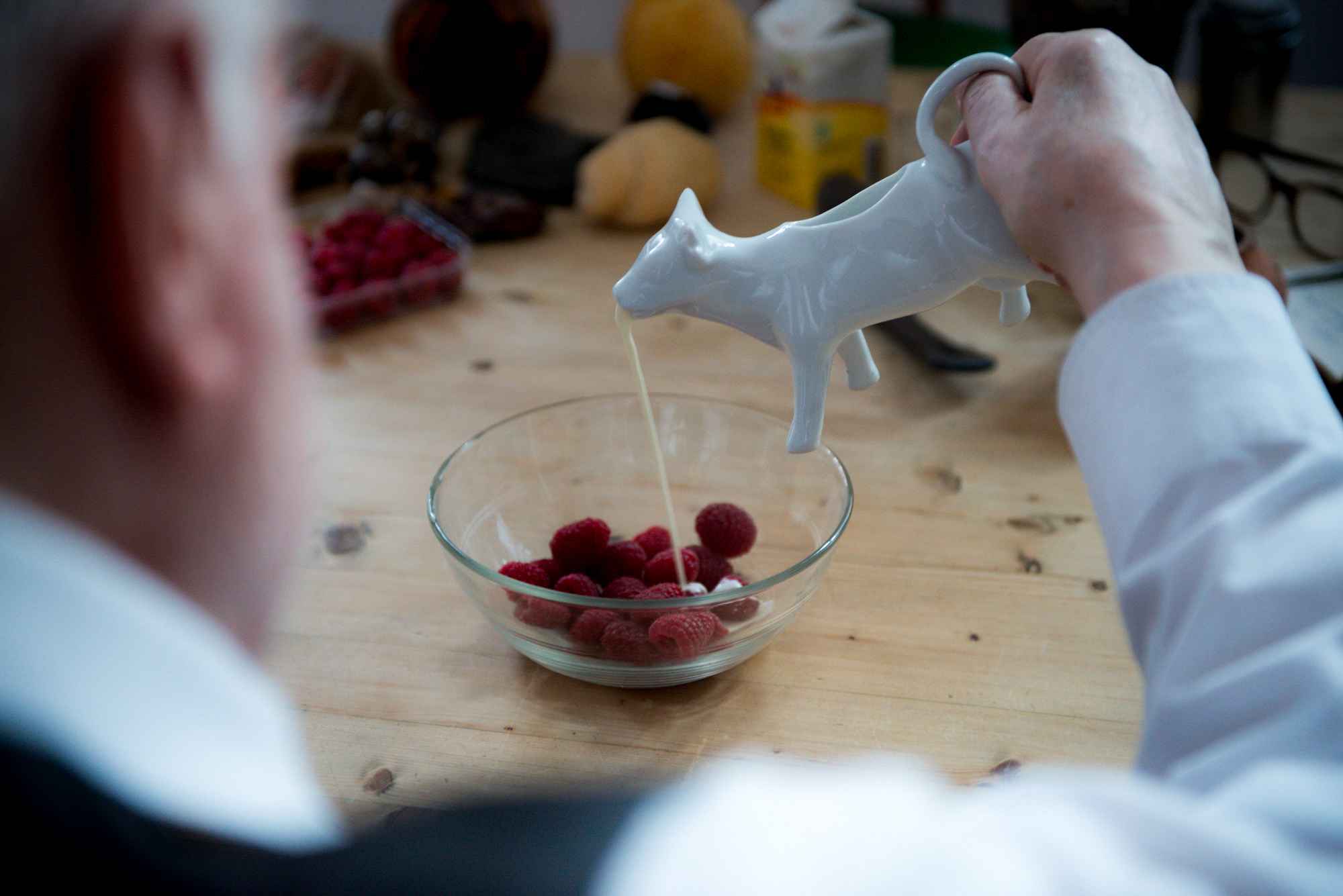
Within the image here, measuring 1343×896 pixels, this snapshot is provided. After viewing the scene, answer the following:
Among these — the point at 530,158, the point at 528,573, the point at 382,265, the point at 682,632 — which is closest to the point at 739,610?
the point at 682,632

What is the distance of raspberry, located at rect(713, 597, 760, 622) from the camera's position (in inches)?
25.1

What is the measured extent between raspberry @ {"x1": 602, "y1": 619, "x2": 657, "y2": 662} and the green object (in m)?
1.30

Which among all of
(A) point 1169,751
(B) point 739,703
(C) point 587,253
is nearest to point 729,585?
(B) point 739,703

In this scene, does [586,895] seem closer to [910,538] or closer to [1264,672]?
[1264,672]

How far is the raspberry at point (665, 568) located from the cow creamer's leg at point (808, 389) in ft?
0.58

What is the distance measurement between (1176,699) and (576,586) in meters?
0.38

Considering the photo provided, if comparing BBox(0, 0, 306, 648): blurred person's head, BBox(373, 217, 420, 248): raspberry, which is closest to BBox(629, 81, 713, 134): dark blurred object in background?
BBox(373, 217, 420, 248): raspberry

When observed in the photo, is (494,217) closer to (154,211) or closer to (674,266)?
(674,266)

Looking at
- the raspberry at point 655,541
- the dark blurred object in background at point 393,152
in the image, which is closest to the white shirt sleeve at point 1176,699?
the raspberry at point 655,541

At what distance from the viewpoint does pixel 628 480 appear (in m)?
0.88

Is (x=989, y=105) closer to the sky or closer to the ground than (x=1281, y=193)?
closer to the sky

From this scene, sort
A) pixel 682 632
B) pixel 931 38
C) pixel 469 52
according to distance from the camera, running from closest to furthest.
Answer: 1. pixel 682 632
2. pixel 469 52
3. pixel 931 38

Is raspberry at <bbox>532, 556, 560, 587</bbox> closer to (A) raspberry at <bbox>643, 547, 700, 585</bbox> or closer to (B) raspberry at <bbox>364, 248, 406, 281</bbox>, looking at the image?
(A) raspberry at <bbox>643, 547, 700, 585</bbox>

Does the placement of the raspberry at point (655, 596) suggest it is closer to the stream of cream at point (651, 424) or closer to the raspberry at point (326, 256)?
the stream of cream at point (651, 424)
